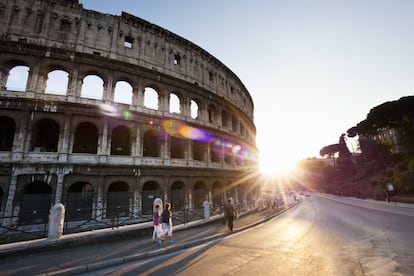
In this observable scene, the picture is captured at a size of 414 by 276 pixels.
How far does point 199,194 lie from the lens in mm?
18891

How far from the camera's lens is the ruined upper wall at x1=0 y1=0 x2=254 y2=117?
1453cm

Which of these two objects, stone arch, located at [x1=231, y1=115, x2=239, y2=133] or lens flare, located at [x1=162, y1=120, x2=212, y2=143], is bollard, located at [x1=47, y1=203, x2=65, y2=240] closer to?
lens flare, located at [x1=162, y1=120, x2=212, y2=143]

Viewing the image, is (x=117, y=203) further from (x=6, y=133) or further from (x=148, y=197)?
(x=6, y=133)

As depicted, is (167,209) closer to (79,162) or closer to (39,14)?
(79,162)

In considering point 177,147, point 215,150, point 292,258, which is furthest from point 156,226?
point 215,150

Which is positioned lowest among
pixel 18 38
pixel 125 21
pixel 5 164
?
pixel 5 164

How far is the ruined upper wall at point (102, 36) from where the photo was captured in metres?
14.5

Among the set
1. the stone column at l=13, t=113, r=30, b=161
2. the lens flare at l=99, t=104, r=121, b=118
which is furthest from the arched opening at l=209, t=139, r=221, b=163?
the stone column at l=13, t=113, r=30, b=161

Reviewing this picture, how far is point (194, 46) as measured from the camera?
864 inches

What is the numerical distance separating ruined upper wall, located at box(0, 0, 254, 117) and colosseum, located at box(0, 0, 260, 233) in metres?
0.08

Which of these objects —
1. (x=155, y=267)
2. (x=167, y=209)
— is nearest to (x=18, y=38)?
(x=167, y=209)

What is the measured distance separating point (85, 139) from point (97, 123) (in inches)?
97.3

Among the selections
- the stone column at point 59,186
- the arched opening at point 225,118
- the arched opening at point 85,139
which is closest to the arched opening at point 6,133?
the arched opening at point 85,139

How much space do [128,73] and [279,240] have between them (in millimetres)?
16177
